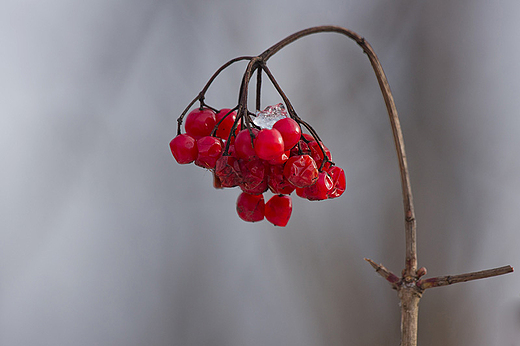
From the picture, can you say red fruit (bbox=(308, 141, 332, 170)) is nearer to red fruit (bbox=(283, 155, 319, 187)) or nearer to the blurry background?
red fruit (bbox=(283, 155, 319, 187))

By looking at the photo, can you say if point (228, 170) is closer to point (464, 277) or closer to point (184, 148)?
point (184, 148)

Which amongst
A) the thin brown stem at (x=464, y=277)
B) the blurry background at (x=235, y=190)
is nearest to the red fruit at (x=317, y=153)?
the thin brown stem at (x=464, y=277)

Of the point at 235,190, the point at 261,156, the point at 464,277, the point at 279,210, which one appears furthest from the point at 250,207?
the point at 235,190

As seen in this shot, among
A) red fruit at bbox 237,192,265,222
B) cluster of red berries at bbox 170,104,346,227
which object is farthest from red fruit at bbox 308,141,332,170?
red fruit at bbox 237,192,265,222

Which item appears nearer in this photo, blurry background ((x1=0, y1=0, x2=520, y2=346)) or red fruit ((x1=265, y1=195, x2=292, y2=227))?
red fruit ((x1=265, y1=195, x2=292, y2=227))

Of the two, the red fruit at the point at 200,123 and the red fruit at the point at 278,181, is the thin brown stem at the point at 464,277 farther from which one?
the red fruit at the point at 200,123

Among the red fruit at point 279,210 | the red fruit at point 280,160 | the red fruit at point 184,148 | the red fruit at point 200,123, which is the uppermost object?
the red fruit at point 200,123
